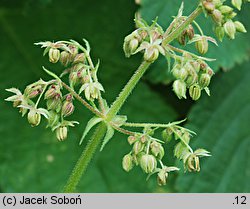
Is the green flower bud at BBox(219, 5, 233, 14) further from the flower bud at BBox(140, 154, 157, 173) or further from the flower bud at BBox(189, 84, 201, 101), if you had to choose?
the flower bud at BBox(140, 154, 157, 173)

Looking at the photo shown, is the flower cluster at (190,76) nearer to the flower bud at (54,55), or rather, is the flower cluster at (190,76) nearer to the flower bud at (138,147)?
the flower bud at (138,147)

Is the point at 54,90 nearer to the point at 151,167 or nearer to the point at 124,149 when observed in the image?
the point at 151,167

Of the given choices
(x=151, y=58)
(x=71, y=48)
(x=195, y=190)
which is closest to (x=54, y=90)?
(x=71, y=48)

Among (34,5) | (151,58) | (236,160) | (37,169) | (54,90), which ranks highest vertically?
(151,58)

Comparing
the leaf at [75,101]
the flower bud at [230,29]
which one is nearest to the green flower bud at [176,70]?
the flower bud at [230,29]

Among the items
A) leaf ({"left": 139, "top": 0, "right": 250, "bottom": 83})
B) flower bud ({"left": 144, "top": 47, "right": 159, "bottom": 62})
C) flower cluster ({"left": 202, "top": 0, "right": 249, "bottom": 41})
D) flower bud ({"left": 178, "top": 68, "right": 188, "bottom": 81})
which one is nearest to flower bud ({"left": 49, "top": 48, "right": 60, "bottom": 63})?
flower bud ({"left": 144, "top": 47, "right": 159, "bottom": 62})

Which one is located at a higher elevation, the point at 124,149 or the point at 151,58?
the point at 151,58

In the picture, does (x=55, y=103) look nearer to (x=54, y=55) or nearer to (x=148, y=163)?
(x=54, y=55)
